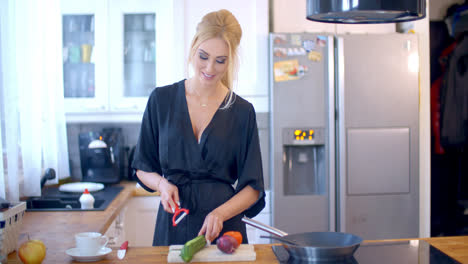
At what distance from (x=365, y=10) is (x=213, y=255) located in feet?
2.75

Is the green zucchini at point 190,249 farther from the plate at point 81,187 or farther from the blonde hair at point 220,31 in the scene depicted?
the plate at point 81,187

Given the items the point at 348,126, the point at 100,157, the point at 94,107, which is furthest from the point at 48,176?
the point at 348,126

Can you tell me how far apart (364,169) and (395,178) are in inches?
8.5

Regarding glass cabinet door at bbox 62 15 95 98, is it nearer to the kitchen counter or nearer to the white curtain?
the white curtain

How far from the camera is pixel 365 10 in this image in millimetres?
1455

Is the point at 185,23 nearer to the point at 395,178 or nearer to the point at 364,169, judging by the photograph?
the point at 364,169

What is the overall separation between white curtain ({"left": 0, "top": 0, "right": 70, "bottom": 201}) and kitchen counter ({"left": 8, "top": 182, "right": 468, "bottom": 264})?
214 mm

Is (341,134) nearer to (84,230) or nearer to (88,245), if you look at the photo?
(84,230)

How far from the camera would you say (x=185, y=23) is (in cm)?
324

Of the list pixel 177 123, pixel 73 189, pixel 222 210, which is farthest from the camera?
pixel 73 189

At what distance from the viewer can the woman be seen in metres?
1.87

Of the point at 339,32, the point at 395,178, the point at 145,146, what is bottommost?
the point at 395,178

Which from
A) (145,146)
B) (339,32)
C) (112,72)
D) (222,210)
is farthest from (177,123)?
(339,32)

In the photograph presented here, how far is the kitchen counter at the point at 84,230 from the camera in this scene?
161cm
